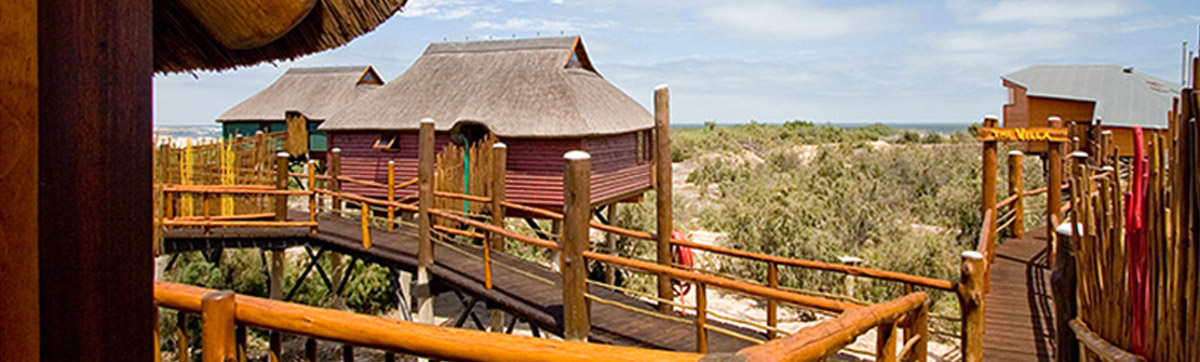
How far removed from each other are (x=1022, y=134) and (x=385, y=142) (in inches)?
544

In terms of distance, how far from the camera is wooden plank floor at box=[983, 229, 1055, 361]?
598 cm

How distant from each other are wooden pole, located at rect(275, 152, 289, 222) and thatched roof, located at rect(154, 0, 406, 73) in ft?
31.7

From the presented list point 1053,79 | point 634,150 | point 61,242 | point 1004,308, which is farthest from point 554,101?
point 1053,79

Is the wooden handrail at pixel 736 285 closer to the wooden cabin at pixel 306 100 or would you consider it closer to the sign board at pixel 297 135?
the sign board at pixel 297 135

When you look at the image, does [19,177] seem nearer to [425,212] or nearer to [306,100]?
[425,212]

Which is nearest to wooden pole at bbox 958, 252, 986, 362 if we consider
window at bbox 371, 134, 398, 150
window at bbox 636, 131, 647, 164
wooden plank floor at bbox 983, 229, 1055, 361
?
wooden plank floor at bbox 983, 229, 1055, 361

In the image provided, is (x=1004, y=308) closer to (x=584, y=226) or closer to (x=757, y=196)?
(x=584, y=226)

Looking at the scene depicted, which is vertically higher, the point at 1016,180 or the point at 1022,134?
the point at 1022,134

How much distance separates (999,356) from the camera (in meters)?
5.82

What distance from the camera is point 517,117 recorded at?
1633cm

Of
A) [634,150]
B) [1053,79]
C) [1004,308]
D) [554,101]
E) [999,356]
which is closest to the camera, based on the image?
[999,356]

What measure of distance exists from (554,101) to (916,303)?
1376 centimetres

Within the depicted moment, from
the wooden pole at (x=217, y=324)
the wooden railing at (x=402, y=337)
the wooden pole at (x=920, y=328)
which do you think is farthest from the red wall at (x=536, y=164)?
the wooden pole at (x=217, y=324)

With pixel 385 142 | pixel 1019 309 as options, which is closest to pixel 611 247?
pixel 385 142
